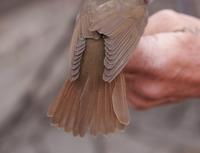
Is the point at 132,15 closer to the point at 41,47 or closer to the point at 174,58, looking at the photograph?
the point at 174,58

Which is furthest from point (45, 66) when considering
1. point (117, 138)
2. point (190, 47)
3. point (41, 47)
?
point (190, 47)

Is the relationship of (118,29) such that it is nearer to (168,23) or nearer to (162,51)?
(162,51)

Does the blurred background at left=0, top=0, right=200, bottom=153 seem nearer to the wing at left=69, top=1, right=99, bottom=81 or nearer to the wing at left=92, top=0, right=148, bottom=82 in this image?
the wing at left=92, top=0, right=148, bottom=82

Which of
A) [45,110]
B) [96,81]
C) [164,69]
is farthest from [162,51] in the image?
[45,110]

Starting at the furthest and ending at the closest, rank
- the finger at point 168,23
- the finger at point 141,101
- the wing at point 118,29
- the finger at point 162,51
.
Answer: the finger at point 168,23
the finger at point 141,101
the finger at point 162,51
the wing at point 118,29

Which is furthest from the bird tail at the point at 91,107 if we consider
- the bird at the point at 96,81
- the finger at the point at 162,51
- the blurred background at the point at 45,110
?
the blurred background at the point at 45,110

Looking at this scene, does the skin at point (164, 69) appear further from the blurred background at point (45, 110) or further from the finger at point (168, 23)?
the blurred background at point (45, 110)

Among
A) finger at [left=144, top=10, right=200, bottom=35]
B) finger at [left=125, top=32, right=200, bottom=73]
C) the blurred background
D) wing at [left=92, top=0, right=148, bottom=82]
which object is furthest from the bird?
the blurred background
